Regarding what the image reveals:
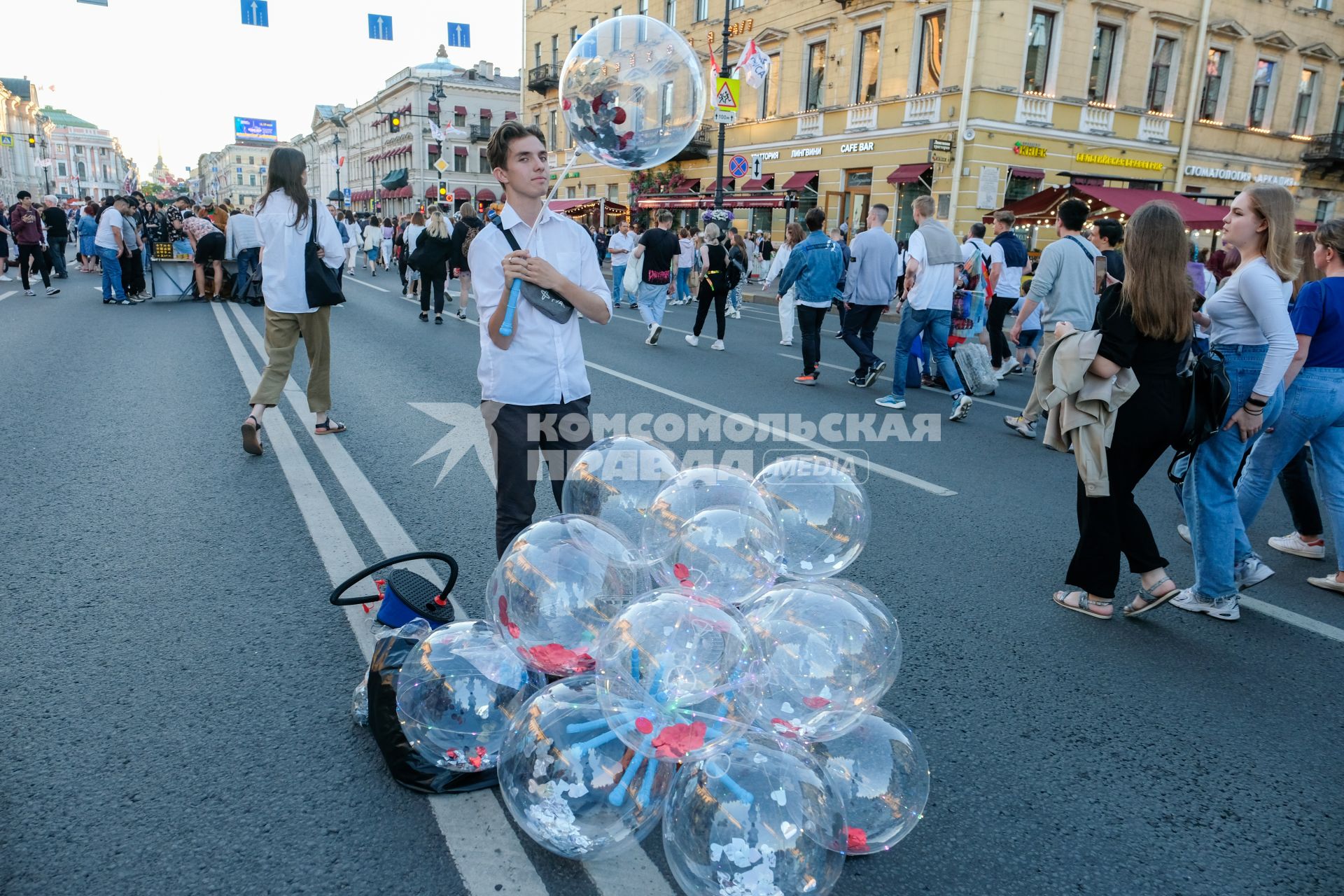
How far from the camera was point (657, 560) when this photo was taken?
264 centimetres

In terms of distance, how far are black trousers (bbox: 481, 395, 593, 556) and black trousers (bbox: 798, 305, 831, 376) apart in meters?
6.36

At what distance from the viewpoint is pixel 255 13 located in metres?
24.2

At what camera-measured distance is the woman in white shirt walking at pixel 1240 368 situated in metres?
3.59

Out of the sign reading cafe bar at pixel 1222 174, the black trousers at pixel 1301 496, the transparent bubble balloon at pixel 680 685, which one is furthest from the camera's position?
the sign reading cafe bar at pixel 1222 174

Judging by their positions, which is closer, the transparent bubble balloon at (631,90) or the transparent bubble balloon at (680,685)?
the transparent bubble balloon at (680,685)

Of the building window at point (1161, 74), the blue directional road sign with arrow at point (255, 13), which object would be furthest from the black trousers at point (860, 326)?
the blue directional road sign with arrow at point (255, 13)

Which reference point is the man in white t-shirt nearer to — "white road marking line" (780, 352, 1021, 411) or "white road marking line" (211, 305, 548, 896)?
"white road marking line" (780, 352, 1021, 411)

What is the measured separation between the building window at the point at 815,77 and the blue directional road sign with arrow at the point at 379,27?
47.3 feet

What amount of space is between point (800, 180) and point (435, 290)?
18604mm

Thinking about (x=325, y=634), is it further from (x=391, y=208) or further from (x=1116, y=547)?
(x=391, y=208)

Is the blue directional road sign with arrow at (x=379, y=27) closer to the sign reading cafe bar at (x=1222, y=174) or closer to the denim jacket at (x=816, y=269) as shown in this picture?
the denim jacket at (x=816, y=269)

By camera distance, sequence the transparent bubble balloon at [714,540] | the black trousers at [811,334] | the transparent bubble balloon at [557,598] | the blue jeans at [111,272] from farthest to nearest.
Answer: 1. the blue jeans at [111,272]
2. the black trousers at [811,334]
3. the transparent bubble balloon at [714,540]
4. the transparent bubble balloon at [557,598]

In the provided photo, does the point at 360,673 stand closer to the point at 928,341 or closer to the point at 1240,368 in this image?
the point at 1240,368

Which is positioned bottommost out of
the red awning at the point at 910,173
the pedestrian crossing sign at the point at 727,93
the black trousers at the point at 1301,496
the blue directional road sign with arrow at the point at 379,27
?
the black trousers at the point at 1301,496
